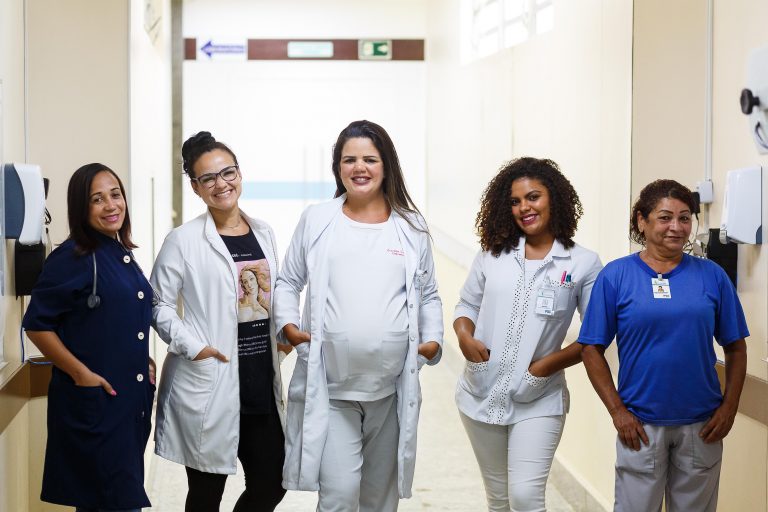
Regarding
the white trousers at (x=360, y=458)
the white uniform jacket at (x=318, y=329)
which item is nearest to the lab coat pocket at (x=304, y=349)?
the white uniform jacket at (x=318, y=329)

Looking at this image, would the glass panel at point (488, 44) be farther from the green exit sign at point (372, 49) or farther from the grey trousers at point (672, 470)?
the grey trousers at point (672, 470)

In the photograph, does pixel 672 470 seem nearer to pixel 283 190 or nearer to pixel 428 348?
pixel 428 348

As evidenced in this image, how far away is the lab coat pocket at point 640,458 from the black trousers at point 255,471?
3.46ft

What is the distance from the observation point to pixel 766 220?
265cm

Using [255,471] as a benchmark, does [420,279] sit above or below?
above

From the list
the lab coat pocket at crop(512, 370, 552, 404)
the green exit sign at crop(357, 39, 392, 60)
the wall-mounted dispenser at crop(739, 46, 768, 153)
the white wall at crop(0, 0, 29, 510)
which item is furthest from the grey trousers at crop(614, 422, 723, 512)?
the green exit sign at crop(357, 39, 392, 60)

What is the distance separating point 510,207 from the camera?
9.93ft

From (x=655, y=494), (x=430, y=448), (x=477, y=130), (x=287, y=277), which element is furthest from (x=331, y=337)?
(x=477, y=130)

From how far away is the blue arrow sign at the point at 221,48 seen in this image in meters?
8.77

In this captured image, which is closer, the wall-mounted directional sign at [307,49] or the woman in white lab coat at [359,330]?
the woman in white lab coat at [359,330]

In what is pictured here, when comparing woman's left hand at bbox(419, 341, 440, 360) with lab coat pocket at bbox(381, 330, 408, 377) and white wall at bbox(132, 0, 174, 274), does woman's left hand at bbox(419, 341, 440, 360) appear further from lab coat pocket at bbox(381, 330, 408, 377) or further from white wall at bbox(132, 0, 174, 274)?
white wall at bbox(132, 0, 174, 274)

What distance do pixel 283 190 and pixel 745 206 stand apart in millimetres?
6704

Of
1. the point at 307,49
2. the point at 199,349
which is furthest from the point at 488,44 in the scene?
the point at 199,349

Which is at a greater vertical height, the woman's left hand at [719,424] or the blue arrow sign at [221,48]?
the blue arrow sign at [221,48]
